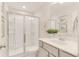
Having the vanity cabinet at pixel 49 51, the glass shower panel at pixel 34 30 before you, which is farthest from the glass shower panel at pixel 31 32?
the vanity cabinet at pixel 49 51

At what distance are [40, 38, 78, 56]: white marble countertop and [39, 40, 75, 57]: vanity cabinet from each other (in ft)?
0.14

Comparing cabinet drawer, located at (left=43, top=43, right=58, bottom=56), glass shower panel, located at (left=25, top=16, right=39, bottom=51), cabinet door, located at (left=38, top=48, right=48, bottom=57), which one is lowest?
cabinet door, located at (left=38, top=48, right=48, bottom=57)

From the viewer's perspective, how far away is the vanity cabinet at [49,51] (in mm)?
1200

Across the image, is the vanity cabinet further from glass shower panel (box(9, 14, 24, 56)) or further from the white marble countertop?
glass shower panel (box(9, 14, 24, 56))

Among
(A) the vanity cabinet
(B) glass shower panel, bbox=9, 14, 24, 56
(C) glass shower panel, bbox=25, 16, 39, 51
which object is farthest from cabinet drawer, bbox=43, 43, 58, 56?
(B) glass shower panel, bbox=9, 14, 24, 56

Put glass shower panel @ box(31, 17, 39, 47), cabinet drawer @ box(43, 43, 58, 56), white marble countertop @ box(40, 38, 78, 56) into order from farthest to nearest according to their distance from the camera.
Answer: glass shower panel @ box(31, 17, 39, 47) → cabinet drawer @ box(43, 43, 58, 56) → white marble countertop @ box(40, 38, 78, 56)

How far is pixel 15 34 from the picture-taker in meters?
1.47

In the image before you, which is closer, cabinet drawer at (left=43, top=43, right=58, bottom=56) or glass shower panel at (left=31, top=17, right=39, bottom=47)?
cabinet drawer at (left=43, top=43, right=58, bottom=56)

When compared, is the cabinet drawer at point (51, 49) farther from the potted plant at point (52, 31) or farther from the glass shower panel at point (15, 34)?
the glass shower panel at point (15, 34)

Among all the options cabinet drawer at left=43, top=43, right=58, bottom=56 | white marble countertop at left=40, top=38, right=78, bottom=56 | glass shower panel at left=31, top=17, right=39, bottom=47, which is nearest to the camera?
white marble countertop at left=40, top=38, right=78, bottom=56

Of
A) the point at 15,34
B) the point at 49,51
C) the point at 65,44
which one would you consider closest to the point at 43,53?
the point at 49,51

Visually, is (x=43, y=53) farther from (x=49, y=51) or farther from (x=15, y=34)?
(x=15, y=34)

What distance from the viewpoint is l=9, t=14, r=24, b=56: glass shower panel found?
1384mm

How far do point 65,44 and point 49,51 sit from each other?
0.82ft
